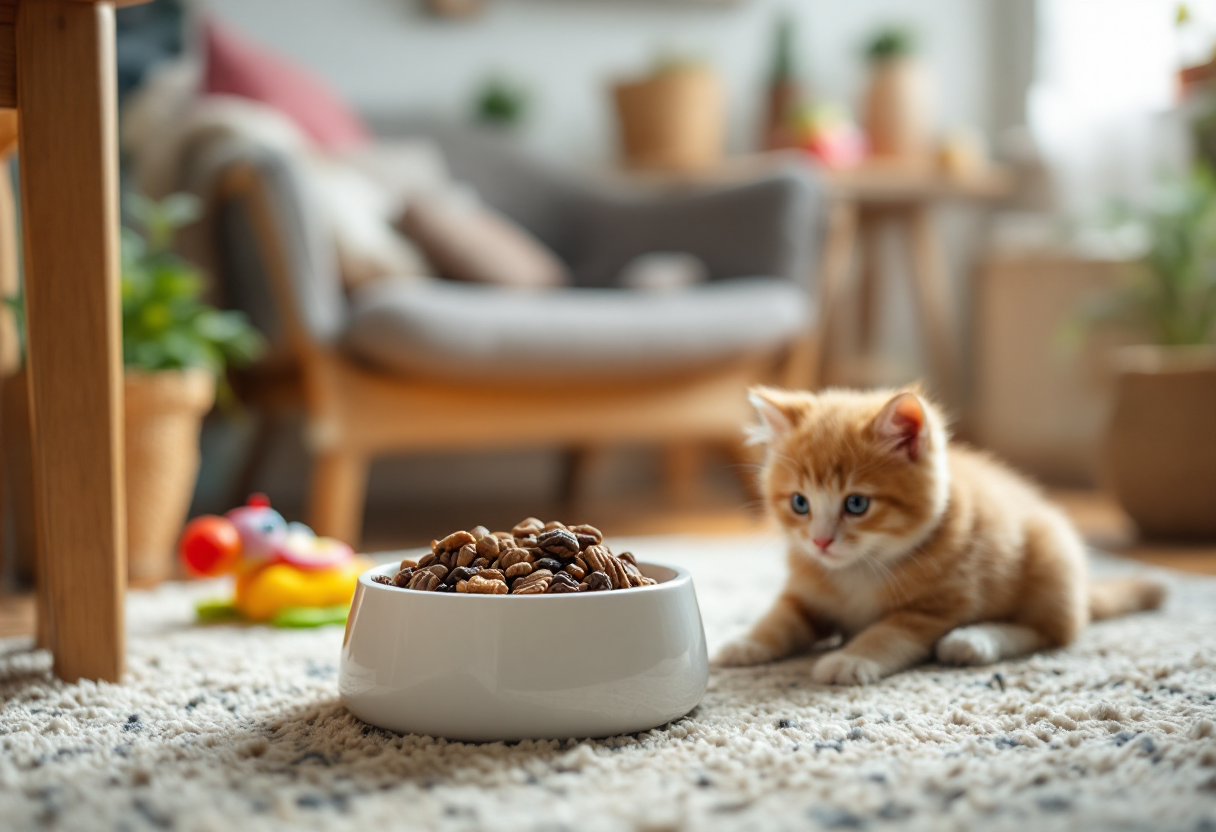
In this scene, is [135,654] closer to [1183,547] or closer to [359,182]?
[359,182]

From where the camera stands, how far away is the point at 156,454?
6.14ft

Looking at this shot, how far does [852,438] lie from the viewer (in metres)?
1.14

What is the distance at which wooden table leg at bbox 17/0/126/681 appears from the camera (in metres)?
1.02

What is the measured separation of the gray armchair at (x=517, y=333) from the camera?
204cm

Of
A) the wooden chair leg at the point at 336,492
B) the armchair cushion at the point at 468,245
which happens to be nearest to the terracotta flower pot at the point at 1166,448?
the armchair cushion at the point at 468,245

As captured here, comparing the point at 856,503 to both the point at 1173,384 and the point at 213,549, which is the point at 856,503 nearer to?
the point at 213,549

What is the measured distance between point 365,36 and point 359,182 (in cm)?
84

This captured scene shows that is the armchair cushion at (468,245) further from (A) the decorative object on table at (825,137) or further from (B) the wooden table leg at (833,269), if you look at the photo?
(A) the decorative object on table at (825,137)

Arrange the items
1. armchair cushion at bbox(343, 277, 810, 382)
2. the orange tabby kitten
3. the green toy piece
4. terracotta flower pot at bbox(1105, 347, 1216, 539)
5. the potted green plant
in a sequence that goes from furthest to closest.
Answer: terracotta flower pot at bbox(1105, 347, 1216, 539), armchair cushion at bbox(343, 277, 810, 382), the potted green plant, the green toy piece, the orange tabby kitten

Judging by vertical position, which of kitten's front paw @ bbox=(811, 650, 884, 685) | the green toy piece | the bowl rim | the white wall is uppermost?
the white wall

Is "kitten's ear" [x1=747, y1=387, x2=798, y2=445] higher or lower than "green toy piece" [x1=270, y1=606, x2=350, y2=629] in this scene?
higher

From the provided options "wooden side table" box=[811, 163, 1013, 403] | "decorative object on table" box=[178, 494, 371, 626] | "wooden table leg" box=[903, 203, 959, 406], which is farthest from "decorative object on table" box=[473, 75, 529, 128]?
"decorative object on table" box=[178, 494, 371, 626]

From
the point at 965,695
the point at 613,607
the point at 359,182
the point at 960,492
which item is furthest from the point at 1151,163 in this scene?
the point at 613,607

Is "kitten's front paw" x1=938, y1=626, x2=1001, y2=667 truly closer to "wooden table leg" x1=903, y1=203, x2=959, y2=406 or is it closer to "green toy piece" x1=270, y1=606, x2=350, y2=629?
Answer: "green toy piece" x1=270, y1=606, x2=350, y2=629
